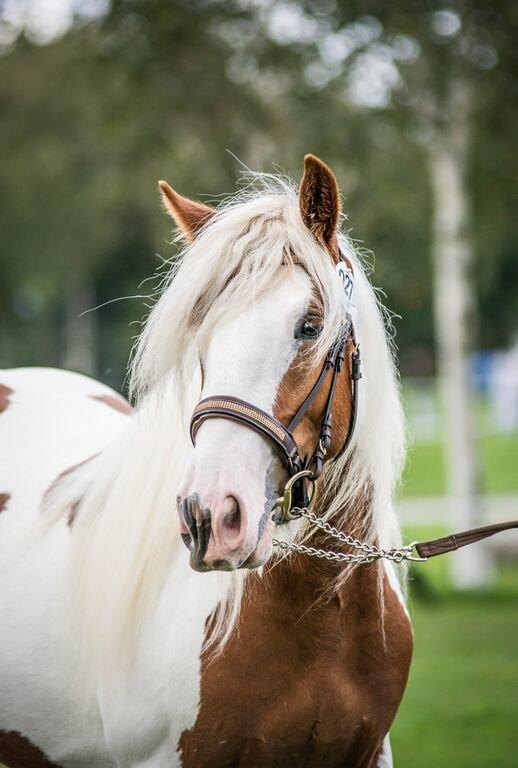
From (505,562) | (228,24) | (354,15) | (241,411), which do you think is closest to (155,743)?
(241,411)

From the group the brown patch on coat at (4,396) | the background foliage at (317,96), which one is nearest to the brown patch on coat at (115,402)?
the brown patch on coat at (4,396)

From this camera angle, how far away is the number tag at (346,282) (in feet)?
9.34

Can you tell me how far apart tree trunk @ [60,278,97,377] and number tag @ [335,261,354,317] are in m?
34.9

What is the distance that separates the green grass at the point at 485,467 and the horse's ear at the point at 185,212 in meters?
16.1

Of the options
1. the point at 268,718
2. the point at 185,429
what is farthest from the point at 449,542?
the point at 185,429

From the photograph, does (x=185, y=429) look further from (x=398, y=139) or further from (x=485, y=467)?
(x=485, y=467)

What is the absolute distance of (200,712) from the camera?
2924mm

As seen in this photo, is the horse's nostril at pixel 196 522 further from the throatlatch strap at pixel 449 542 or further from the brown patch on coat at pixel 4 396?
the brown patch on coat at pixel 4 396

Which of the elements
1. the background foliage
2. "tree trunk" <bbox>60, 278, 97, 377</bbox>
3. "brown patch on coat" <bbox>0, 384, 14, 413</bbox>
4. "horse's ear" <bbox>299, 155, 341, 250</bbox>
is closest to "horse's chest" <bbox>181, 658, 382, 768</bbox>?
"horse's ear" <bbox>299, 155, 341, 250</bbox>

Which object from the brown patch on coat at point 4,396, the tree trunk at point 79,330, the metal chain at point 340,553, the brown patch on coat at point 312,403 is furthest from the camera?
the tree trunk at point 79,330

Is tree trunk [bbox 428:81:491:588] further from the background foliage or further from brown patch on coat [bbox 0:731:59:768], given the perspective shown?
brown patch on coat [bbox 0:731:59:768]

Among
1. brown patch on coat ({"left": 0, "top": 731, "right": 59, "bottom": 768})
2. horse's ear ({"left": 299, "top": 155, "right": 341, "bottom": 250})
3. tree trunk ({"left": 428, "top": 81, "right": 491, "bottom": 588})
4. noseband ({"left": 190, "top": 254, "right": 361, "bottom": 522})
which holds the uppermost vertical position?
tree trunk ({"left": 428, "top": 81, "right": 491, "bottom": 588})

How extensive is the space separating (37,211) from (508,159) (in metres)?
27.0

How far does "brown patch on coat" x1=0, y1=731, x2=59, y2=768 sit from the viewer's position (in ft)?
11.2
